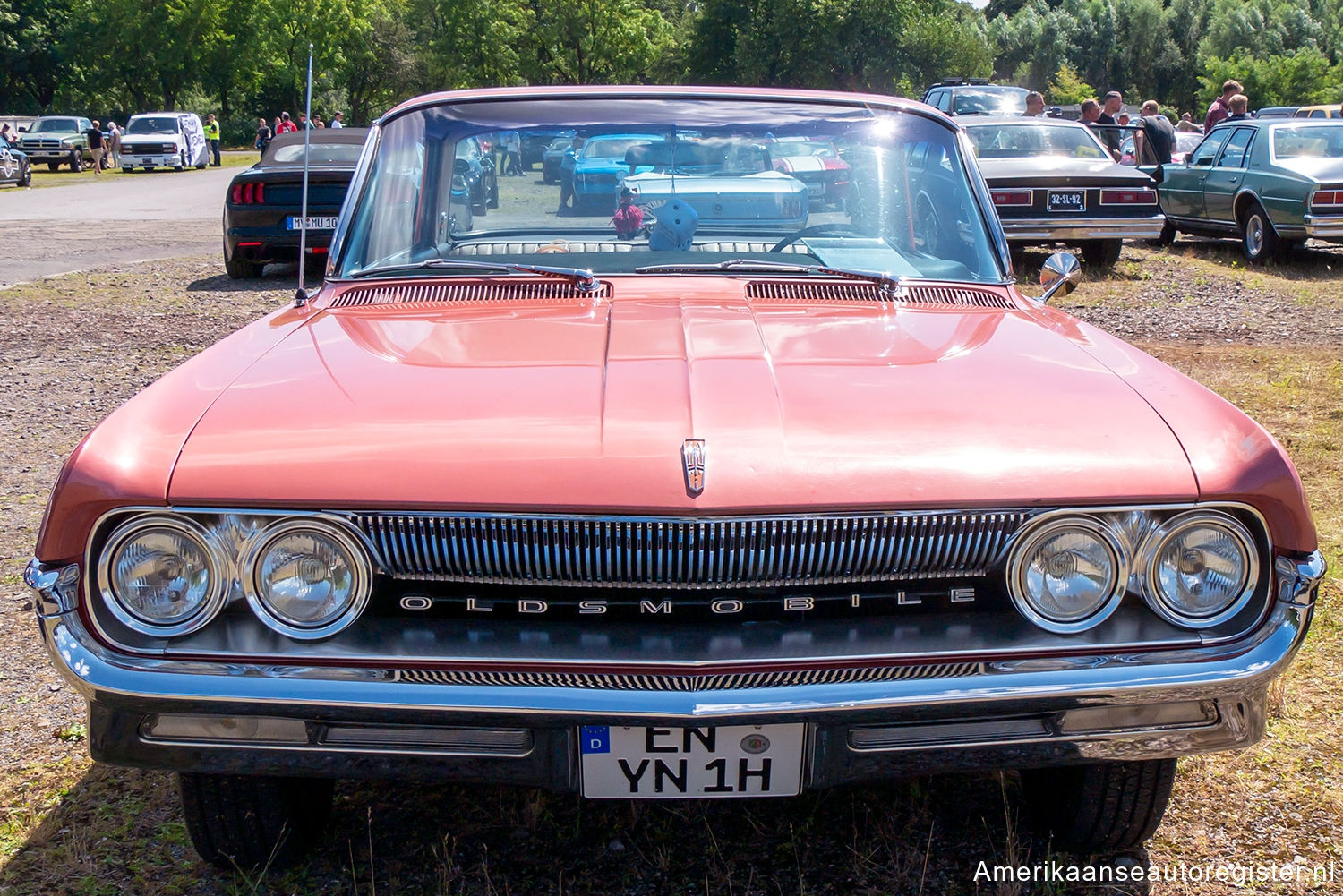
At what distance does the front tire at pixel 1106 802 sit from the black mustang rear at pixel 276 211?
8.78 metres

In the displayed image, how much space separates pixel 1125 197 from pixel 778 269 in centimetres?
887

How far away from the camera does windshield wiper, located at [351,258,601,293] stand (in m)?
3.03

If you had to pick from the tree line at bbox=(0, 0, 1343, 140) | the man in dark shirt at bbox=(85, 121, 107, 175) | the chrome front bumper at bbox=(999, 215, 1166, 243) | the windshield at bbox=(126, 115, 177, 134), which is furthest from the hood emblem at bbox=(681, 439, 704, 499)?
the tree line at bbox=(0, 0, 1343, 140)

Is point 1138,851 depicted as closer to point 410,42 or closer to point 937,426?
point 937,426

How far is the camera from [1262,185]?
11.8 meters

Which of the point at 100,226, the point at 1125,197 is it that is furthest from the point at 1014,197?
the point at 100,226

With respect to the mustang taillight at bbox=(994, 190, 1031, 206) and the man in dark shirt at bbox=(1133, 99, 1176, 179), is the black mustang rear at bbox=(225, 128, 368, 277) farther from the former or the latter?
the man in dark shirt at bbox=(1133, 99, 1176, 179)

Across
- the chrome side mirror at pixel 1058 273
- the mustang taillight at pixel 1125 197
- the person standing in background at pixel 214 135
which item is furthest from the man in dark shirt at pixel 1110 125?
the person standing in background at pixel 214 135

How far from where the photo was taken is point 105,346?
8461mm

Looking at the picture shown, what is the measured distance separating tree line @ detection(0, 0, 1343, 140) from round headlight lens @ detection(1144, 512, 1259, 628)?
4573 cm

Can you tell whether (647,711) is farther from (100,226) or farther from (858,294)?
(100,226)

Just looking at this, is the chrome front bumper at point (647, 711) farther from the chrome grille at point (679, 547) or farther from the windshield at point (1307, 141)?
the windshield at point (1307, 141)

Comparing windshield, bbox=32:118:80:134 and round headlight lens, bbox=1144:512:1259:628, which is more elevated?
windshield, bbox=32:118:80:134

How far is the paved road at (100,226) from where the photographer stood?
13.0 meters
